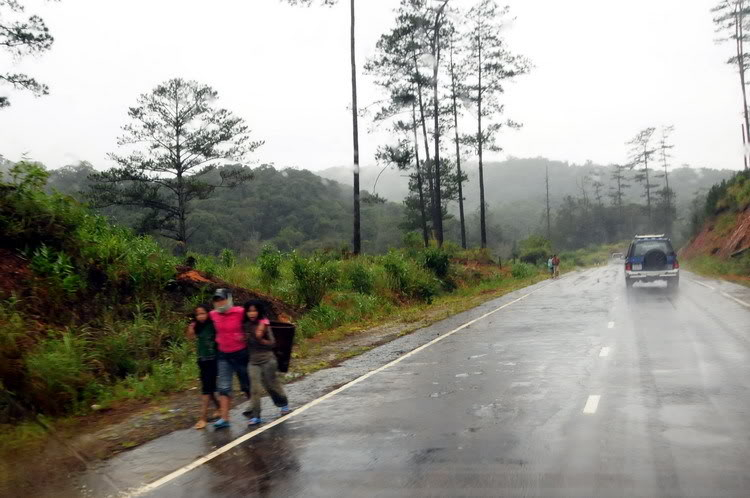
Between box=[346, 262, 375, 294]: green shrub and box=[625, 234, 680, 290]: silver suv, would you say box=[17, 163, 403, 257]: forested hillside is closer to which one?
box=[346, 262, 375, 294]: green shrub

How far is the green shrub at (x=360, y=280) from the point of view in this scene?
1032 inches

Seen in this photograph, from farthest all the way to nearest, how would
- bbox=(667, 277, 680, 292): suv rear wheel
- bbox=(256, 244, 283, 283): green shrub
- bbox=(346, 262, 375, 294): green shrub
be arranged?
bbox=(667, 277, 680, 292): suv rear wheel, bbox=(346, 262, 375, 294): green shrub, bbox=(256, 244, 283, 283): green shrub

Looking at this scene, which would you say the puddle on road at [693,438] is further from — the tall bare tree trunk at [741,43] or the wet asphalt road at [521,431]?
the tall bare tree trunk at [741,43]

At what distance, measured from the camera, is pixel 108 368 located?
11891mm

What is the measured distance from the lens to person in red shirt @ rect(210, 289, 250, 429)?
8891 mm

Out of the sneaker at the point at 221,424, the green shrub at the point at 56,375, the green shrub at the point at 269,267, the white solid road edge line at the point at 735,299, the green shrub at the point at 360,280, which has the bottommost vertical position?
the white solid road edge line at the point at 735,299

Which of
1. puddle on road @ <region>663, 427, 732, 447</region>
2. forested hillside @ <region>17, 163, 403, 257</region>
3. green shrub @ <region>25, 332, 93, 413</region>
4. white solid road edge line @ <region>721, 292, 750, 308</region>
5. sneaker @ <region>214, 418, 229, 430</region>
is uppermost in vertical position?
forested hillside @ <region>17, 163, 403, 257</region>

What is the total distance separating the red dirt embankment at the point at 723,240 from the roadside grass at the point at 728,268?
2.72 feet

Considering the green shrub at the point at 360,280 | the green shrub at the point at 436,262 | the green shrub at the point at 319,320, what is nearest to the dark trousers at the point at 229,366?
the green shrub at the point at 319,320

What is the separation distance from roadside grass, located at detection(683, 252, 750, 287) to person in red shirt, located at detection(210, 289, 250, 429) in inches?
1096

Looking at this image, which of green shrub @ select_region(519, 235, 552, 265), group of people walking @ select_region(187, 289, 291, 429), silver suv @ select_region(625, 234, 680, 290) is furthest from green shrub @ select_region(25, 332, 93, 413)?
green shrub @ select_region(519, 235, 552, 265)

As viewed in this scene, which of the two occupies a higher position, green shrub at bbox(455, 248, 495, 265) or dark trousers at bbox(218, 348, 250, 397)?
green shrub at bbox(455, 248, 495, 265)

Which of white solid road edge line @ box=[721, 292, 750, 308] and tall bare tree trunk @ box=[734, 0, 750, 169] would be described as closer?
white solid road edge line @ box=[721, 292, 750, 308]

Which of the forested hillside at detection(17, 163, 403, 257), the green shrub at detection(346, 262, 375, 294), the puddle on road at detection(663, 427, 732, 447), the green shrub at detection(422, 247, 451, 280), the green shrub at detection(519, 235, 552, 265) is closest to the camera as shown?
the puddle on road at detection(663, 427, 732, 447)
